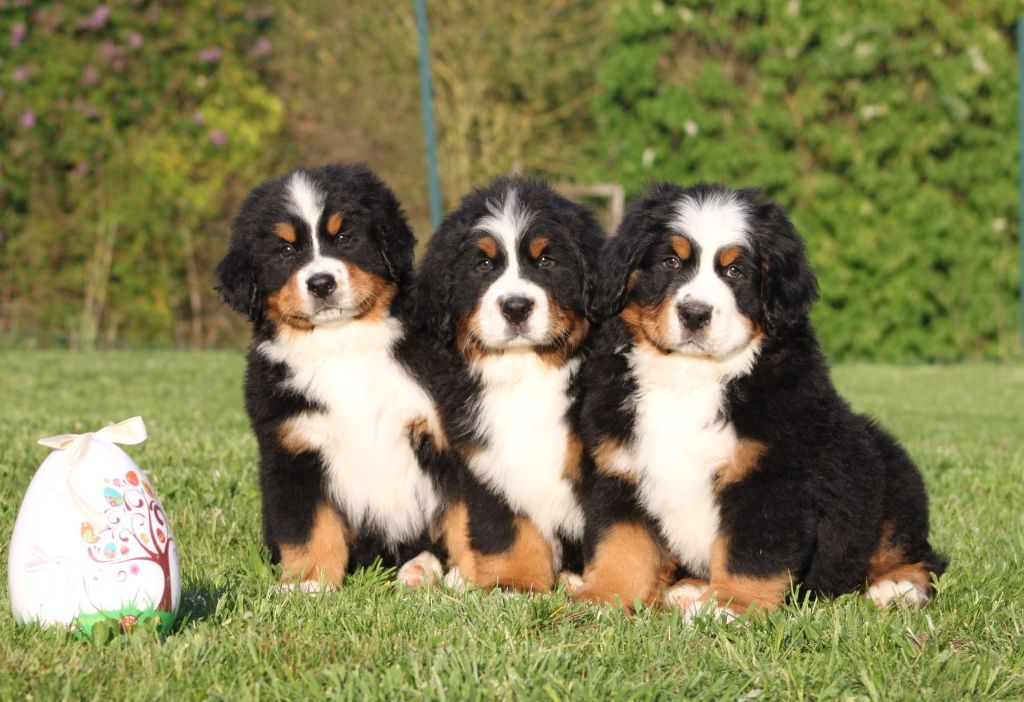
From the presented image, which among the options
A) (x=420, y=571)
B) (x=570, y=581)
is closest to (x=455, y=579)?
(x=420, y=571)

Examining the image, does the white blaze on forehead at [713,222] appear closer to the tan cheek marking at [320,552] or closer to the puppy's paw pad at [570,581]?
the puppy's paw pad at [570,581]

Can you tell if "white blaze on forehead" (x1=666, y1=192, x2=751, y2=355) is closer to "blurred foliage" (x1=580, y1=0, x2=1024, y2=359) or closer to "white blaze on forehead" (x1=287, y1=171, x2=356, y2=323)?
"white blaze on forehead" (x1=287, y1=171, x2=356, y2=323)

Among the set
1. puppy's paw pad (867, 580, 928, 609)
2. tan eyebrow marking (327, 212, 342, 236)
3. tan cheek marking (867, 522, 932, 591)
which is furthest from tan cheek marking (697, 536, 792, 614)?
tan eyebrow marking (327, 212, 342, 236)

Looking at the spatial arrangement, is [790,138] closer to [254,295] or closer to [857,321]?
[857,321]

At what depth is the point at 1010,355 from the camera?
12.4 metres

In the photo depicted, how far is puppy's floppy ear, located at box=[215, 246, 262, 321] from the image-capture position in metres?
3.88

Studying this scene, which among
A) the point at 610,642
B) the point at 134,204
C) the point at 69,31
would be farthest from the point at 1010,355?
the point at 610,642

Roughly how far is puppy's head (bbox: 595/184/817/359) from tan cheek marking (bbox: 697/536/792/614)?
0.61 meters

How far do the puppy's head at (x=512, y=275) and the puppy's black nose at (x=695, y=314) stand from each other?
1.46ft

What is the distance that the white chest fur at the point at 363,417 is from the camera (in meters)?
3.74

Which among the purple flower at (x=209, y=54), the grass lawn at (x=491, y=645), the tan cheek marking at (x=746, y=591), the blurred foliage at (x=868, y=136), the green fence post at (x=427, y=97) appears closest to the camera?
the grass lawn at (x=491, y=645)

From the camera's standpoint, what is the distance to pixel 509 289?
365cm

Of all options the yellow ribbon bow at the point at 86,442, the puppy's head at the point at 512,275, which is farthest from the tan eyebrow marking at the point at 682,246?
the yellow ribbon bow at the point at 86,442

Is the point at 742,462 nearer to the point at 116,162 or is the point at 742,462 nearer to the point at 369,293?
the point at 369,293
